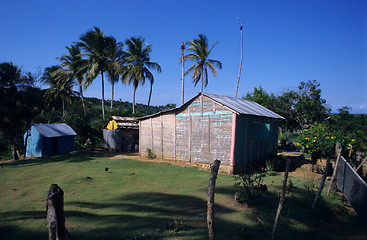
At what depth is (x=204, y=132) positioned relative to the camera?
42.0ft

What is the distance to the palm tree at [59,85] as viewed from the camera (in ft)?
95.4

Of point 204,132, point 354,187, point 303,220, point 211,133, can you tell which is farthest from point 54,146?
point 354,187

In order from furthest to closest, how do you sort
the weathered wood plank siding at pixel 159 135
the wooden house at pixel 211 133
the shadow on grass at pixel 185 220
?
1. the weathered wood plank siding at pixel 159 135
2. the wooden house at pixel 211 133
3. the shadow on grass at pixel 185 220

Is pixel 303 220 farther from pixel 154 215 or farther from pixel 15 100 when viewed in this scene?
pixel 15 100

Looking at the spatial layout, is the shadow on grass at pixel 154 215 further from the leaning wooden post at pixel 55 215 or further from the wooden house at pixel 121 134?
the wooden house at pixel 121 134

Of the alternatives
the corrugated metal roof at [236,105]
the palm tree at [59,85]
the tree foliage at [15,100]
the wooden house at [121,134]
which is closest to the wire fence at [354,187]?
the corrugated metal roof at [236,105]

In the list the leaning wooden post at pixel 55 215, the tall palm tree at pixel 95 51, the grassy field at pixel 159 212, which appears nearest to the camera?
the leaning wooden post at pixel 55 215

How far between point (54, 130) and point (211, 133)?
47.4 ft

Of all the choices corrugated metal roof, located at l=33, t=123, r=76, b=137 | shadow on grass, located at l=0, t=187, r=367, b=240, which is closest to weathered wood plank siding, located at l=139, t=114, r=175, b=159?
shadow on grass, located at l=0, t=187, r=367, b=240

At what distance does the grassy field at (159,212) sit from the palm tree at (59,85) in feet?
71.9

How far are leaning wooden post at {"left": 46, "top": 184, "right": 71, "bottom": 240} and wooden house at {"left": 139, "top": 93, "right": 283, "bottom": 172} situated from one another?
9.56 m

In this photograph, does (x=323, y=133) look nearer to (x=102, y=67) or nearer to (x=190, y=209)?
(x=190, y=209)

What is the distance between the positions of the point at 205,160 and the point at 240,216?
7006mm

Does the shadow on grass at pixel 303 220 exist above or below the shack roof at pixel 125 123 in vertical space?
below
